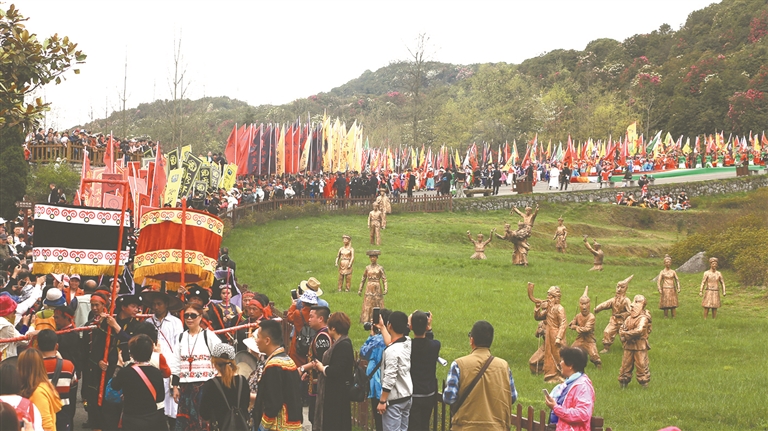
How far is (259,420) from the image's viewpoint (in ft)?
26.3

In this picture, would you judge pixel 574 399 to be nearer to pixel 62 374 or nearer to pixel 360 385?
pixel 360 385

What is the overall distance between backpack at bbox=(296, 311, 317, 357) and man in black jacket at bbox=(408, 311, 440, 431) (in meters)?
1.56

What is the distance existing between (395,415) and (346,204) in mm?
34207

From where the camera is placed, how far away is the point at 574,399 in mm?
7289

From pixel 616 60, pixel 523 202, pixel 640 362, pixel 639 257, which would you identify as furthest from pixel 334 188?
pixel 616 60

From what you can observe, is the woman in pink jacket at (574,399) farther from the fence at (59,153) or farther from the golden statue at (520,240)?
the fence at (59,153)

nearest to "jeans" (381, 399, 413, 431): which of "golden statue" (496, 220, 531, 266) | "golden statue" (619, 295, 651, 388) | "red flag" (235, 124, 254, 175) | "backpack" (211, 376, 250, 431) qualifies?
"backpack" (211, 376, 250, 431)

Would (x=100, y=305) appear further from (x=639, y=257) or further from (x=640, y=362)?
(x=639, y=257)

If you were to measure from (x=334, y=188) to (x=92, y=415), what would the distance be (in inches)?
1334

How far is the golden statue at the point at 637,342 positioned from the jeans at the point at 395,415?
23.0 feet

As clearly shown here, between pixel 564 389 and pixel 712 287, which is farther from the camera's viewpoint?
pixel 712 287

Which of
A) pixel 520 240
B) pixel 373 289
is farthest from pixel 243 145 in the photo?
pixel 373 289

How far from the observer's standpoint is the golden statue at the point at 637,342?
14.3 metres

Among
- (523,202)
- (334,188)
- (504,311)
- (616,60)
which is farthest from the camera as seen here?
(616,60)
